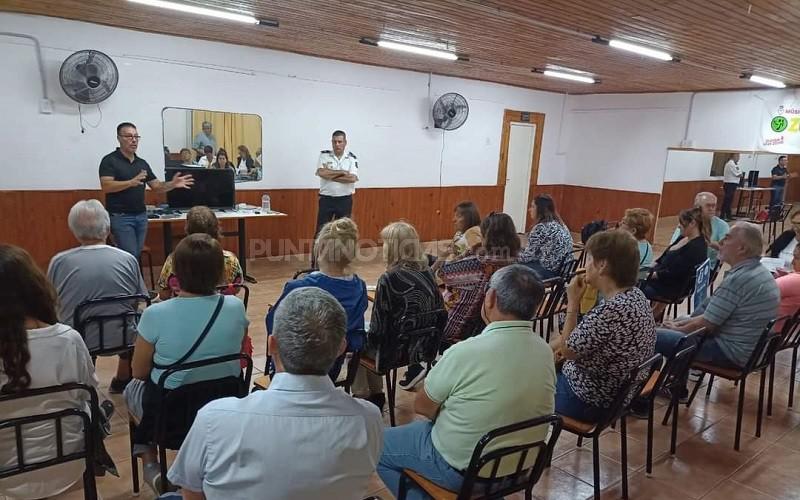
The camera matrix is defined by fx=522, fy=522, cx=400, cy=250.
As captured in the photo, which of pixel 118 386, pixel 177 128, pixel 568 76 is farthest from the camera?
pixel 568 76

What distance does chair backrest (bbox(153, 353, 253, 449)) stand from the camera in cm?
187

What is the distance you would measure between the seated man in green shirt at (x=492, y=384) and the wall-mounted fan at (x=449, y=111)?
672 centimetres

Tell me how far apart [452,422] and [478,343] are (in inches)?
11.2

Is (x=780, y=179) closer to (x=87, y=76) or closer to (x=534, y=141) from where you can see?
(x=534, y=141)

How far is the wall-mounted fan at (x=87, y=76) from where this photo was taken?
5.06 metres

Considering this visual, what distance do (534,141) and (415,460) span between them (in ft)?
28.9

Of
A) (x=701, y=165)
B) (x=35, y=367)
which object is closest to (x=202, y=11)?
(x=35, y=367)

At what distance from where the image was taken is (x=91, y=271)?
262 cm

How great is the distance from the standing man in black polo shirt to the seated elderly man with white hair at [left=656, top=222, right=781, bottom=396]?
4.46 meters

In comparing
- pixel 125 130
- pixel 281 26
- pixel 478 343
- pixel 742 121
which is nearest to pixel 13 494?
pixel 478 343

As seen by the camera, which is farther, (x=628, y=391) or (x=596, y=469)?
(x=596, y=469)

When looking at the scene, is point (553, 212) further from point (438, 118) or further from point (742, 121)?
point (742, 121)

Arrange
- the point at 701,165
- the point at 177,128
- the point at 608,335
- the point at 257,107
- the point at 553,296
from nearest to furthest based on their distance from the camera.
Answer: the point at 608,335 → the point at 553,296 → the point at 177,128 → the point at 257,107 → the point at 701,165

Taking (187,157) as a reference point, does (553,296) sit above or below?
below
